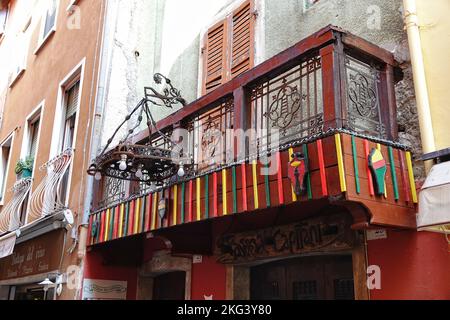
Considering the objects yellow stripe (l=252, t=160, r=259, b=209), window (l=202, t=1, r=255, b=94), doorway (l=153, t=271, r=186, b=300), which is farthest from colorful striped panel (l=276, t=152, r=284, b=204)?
doorway (l=153, t=271, r=186, b=300)

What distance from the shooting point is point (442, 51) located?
4.97 m

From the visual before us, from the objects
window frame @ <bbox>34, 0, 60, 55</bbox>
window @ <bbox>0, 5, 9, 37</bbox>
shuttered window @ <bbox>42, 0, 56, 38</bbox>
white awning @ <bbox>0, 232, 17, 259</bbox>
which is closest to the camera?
white awning @ <bbox>0, 232, 17, 259</bbox>

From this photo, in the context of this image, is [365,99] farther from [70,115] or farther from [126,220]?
[70,115]

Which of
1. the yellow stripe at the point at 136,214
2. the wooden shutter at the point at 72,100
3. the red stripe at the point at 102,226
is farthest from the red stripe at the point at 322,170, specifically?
the wooden shutter at the point at 72,100

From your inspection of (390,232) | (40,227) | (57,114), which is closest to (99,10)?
(57,114)

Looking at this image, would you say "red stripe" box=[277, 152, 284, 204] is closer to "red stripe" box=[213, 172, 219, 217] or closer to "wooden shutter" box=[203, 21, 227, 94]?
"red stripe" box=[213, 172, 219, 217]

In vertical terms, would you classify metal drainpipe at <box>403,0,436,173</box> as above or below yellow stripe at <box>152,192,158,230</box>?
above

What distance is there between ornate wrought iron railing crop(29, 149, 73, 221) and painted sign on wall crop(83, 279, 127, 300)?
5.04 feet

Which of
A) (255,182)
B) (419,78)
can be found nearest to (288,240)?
(255,182)

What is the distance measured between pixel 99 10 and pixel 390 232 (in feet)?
25.2

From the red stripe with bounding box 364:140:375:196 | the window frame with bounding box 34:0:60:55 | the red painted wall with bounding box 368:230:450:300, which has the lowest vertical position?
the red painted wall with bounding box 368:230:450:300

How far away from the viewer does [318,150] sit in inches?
166

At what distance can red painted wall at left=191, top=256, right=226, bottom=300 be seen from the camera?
22.1ft

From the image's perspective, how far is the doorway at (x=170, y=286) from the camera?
7922mm
